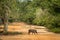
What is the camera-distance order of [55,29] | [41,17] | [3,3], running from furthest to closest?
[41,17]
[55,29]
[3,3]

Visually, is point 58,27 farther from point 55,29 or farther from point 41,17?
point 41,17

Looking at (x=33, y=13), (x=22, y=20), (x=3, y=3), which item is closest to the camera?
(x=3, y=3)

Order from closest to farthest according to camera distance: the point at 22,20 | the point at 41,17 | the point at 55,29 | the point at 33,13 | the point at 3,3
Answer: the point at 3,3
the point at 55,29
the point at 41,17
the point at 33,13
the point at 22,20

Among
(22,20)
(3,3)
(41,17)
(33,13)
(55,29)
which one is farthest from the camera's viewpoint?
(22,20)

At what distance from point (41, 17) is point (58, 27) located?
44.1 ft

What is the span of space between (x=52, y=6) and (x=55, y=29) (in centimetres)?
468

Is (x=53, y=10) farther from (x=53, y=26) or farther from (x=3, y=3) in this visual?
(x=3, y=3)

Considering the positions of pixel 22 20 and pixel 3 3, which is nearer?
pixel 3 3

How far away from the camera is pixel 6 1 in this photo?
119 ft

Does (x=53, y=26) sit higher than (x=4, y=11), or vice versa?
(x=4, y=11)

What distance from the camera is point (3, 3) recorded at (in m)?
36.3

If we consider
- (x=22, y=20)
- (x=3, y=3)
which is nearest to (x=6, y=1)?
(x=3, y=3)

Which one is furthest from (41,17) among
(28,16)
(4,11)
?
(4,11)

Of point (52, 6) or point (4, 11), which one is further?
point (52, 6)
